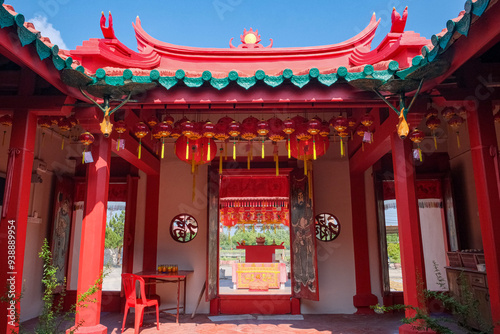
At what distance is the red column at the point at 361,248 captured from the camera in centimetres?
621

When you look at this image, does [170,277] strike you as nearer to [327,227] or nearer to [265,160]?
[265,160]

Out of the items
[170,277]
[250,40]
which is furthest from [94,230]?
[250,40]

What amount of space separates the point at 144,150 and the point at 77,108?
213 centimetres

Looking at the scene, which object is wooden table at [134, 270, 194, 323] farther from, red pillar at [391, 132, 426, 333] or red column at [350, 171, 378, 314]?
red pillar at [391, 132, 426, 333]

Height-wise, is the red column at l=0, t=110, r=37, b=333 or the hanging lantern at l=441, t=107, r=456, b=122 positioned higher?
the hanging lantern at l=441, t=107, r=456, b=122

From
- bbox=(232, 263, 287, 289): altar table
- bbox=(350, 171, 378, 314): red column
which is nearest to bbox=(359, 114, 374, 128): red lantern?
bbox=(350, 171, 378, 314): red column

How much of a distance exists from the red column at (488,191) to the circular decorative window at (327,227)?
3.53m

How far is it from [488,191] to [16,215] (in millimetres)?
4054

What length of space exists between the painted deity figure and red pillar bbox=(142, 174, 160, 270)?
250 cm

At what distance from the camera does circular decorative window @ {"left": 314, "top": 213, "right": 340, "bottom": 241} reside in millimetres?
6590

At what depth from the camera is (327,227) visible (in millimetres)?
6629

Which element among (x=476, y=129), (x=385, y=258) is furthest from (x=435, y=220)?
(x=476, y=129)

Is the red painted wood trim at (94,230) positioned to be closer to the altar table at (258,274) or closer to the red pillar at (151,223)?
the red pillar at (151,223)

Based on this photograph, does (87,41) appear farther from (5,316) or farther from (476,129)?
(476,129)
